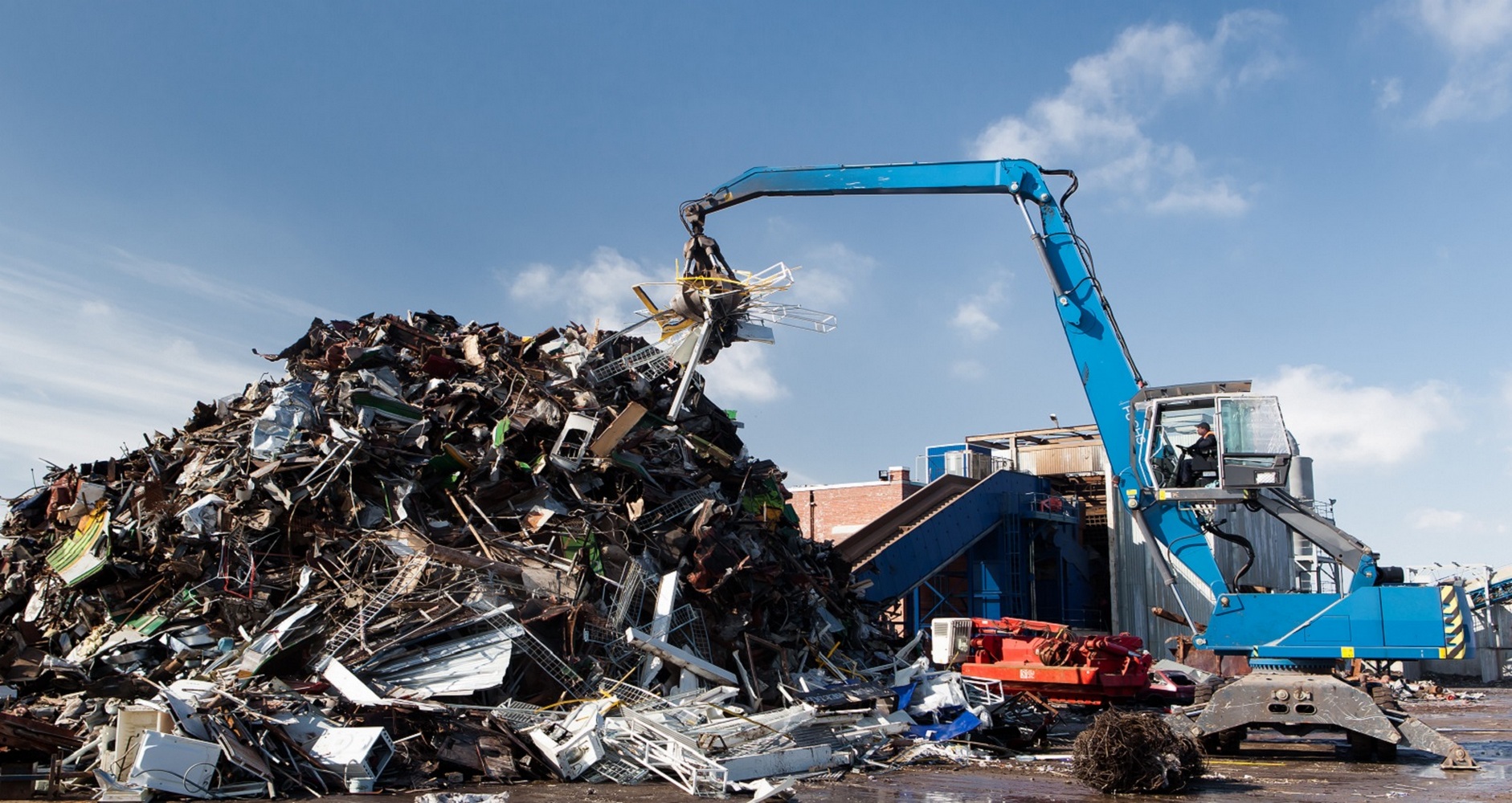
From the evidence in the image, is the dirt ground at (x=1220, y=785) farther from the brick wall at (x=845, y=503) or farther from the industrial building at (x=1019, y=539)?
the brick wall at (x=845, y=503)

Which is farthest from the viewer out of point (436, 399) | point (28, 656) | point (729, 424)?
point (729, 424)

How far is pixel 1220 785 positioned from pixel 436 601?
765 cm

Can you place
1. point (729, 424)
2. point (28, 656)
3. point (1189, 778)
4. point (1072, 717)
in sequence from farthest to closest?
1. point (729, 424)
2. point (1072, 717)
3. point (28, 656)
4. point (1189, 778)

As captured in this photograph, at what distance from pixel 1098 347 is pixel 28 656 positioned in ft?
44.0

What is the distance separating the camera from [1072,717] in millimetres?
16719

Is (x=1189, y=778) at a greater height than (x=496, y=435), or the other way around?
(x=496, y=435)

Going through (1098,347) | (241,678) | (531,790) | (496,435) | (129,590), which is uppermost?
(1098,347)

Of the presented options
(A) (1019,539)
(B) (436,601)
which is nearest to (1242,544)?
(B) (436,601)

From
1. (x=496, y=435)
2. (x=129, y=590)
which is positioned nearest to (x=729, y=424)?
(x=496, y=435)

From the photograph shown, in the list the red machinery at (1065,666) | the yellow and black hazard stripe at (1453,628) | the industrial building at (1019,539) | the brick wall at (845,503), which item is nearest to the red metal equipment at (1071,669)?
the red machinery at (1065,666)

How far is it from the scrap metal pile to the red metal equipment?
0.84m

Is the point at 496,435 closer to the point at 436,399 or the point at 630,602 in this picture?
the point at 436,399

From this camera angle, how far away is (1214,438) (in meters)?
12.6

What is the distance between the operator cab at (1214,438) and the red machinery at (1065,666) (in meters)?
3.22
